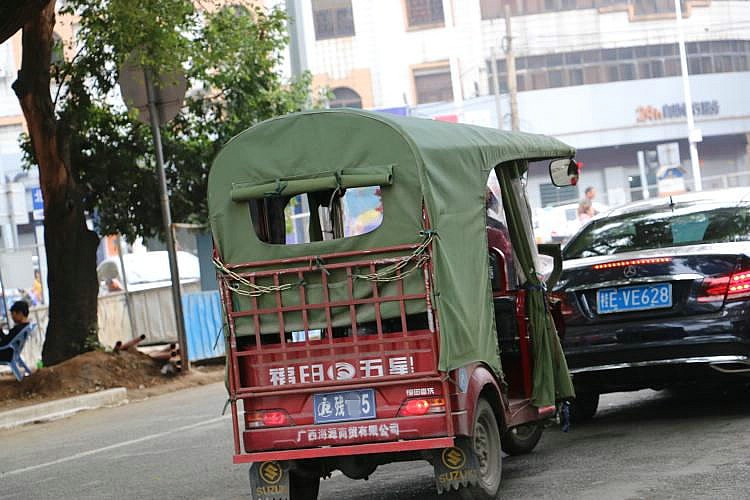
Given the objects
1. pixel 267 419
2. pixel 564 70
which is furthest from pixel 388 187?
pixel 564 70

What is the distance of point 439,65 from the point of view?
6128 cm

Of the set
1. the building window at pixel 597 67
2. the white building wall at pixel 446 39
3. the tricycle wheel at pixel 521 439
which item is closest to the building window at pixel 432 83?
the white building wall at pixel 446 39

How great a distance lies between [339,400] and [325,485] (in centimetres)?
179

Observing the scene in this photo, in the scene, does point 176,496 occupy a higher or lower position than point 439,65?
lower

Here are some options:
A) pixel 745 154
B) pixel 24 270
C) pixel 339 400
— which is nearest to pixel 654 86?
pixel 745 154

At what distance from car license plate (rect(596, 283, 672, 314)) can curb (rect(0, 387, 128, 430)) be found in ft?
28.0

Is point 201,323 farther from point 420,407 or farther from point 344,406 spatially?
point 420,407

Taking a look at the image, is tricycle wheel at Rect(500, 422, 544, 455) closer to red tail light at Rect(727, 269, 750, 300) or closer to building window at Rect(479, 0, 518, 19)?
red tail light at Rect(727, 269, 750, 300)

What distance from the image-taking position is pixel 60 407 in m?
16.3

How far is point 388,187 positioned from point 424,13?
2220 inches

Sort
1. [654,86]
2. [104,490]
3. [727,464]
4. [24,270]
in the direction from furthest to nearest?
[654,86]
[24,270]
[104,490]
[727,464]

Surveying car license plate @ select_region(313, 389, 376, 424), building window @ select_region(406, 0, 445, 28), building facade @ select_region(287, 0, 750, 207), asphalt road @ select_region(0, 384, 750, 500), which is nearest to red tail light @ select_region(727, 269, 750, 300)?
asphalt road @ select_region(0, 384, 750, 500)

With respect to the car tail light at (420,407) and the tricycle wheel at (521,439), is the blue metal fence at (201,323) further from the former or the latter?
the car tail light at (420,407)

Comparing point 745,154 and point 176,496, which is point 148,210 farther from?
point 745,154
